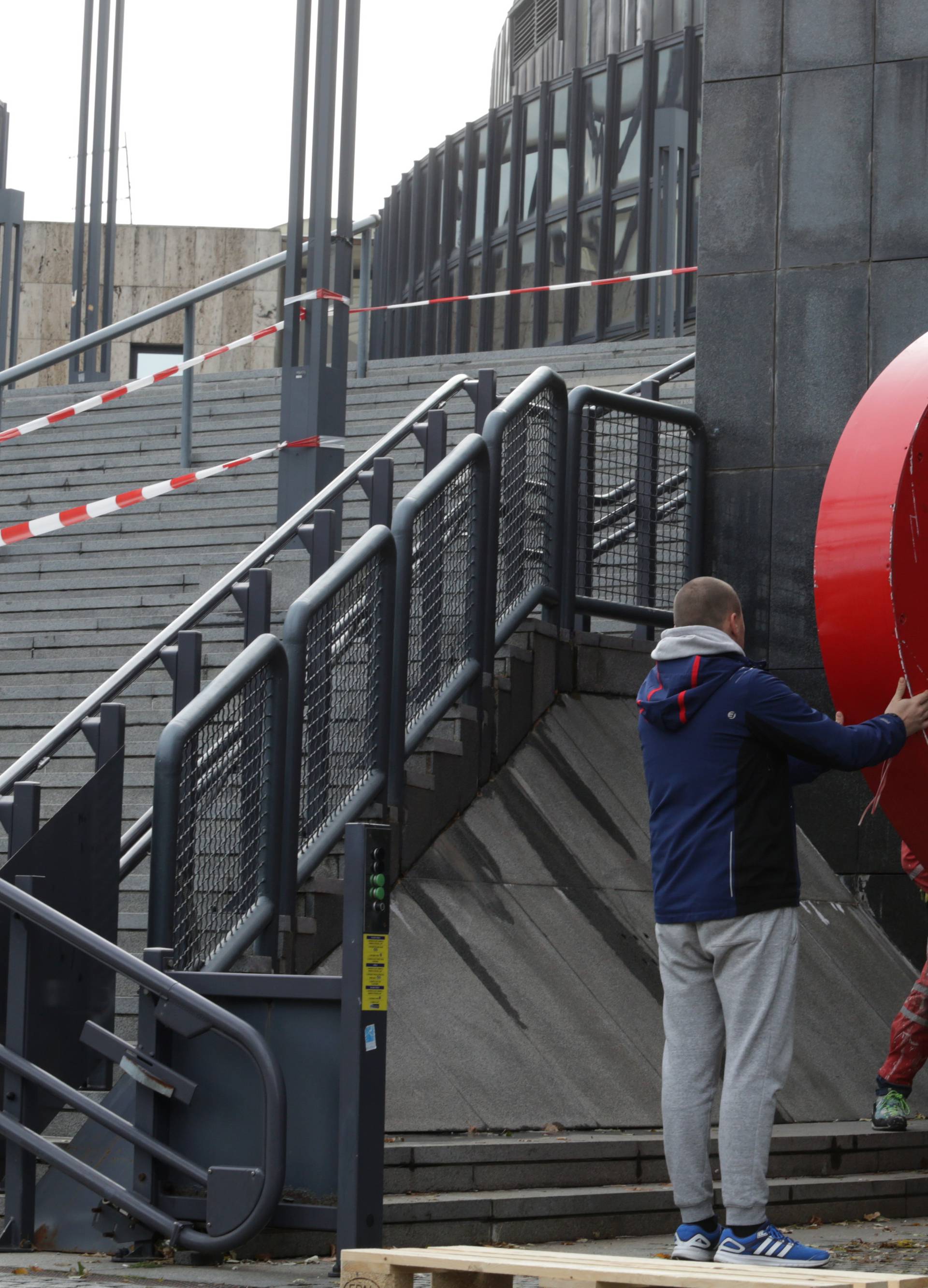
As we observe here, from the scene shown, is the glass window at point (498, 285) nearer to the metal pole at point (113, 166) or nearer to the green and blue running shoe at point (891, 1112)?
the metal pole at point (113, 166)

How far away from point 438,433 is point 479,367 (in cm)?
568

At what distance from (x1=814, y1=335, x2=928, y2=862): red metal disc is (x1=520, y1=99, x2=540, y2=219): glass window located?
26324mm

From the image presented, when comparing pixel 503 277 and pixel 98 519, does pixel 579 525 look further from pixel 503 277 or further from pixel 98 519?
pixel 503 277

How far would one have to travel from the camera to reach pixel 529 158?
3244 cm

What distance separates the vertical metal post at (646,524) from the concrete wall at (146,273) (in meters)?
28.3

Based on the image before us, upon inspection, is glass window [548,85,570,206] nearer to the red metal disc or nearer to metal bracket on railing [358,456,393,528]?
metal bracket on railing [358,456,393,528]

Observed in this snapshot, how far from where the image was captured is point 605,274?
3038cm

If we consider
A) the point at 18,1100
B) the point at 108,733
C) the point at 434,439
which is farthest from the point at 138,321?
the point at 18,1100

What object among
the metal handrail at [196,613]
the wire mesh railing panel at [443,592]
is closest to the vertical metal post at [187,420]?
the metal handrail at [196,613]

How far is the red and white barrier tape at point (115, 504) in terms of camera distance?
A: 35.8ft

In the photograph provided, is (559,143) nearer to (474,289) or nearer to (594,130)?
(594,130)

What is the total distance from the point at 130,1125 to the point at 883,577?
111 inches

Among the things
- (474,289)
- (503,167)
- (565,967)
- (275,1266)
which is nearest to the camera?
(275,1266)

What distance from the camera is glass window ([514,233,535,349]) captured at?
3216 cm
